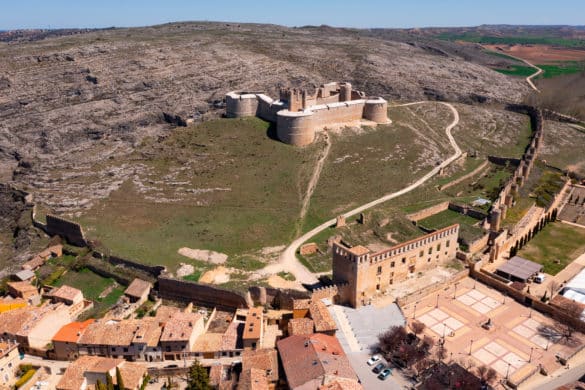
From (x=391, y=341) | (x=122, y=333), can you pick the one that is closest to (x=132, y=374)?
(x=122, y=333)

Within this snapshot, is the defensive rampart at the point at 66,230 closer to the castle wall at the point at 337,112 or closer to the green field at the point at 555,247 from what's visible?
the castle wall at the point at 337,112

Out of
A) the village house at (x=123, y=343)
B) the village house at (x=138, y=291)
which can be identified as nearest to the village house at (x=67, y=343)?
the village house at (x=123, y=343)

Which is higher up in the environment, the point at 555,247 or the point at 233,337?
the point at 233,337

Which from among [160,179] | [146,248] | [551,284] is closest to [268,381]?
[146,248]

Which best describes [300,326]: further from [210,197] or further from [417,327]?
[210,197]

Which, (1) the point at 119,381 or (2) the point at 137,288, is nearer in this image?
(1) the point at 119,381

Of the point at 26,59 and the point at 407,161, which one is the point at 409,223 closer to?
the point at 407,161
